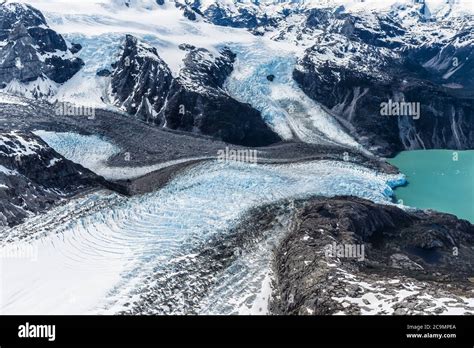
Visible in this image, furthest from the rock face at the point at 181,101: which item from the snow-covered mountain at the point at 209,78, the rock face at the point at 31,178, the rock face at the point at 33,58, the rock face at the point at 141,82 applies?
the rock face at the point at 31,178

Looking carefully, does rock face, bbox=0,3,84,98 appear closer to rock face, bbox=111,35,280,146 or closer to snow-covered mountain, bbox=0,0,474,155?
snow-covered mountain, bbox=0,0,474,155

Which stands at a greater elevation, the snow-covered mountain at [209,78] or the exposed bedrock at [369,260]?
the snow-covered mountain at [209,78]

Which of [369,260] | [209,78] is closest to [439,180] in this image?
Answer: [369,260]

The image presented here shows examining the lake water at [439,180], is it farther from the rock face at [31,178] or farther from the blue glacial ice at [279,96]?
the rock face at [31,178]

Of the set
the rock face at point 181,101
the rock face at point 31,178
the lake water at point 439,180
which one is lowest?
the lake water at point 439,180

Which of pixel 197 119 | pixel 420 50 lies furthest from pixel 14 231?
pixel 420 50
